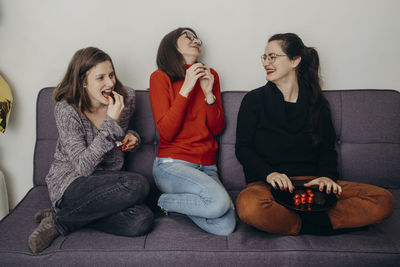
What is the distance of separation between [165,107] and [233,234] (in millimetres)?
705

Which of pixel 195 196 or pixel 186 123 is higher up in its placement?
pixel 186 123

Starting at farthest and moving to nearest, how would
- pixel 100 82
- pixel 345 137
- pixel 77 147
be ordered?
pixel 345 137 < pixel 100 82 < pixel 77 147

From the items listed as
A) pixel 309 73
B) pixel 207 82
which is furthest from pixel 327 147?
pixel 207 82

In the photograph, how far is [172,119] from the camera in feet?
5.22

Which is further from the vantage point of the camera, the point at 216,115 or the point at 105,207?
the point at 216,115

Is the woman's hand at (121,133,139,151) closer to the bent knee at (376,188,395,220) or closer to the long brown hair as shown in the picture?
the long brown hair

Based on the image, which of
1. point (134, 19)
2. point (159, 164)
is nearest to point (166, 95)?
point (159, 164)

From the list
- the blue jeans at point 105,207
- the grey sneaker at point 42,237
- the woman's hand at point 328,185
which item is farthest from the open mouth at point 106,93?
the woman's hand at point 328,185

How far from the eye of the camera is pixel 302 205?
1.31 metres

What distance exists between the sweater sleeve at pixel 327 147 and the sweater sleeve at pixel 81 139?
3.37 feet

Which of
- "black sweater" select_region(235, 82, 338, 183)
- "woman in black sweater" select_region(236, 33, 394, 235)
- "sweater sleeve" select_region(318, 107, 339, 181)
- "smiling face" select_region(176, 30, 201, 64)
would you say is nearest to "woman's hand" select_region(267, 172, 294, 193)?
"woman in black sweater" select_region(236, 33, 394, 235)

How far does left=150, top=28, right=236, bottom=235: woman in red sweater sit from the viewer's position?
1470mm

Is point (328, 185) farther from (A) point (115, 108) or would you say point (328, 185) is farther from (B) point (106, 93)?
(B) point (106, 93)

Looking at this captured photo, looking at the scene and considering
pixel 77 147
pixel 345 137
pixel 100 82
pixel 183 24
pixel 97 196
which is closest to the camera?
pixel 97 196
